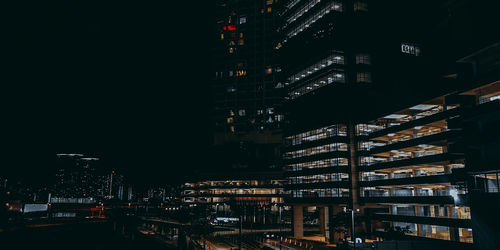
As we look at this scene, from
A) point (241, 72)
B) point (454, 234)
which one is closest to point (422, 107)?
point (454, 234)

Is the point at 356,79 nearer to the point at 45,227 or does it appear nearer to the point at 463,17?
the point at 463,17

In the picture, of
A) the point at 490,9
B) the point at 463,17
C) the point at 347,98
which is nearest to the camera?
the point at 490,9

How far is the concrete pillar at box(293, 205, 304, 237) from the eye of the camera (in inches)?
3809

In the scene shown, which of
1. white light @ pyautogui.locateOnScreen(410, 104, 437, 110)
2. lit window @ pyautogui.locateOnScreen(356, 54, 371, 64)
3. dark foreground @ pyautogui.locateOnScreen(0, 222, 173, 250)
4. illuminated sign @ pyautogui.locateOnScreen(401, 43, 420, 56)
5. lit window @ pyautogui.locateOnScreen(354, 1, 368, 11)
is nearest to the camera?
white light @ pyautogui.locateOnScreen(410, 104, 437, 110)

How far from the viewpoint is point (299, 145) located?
102 m

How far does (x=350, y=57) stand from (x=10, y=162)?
142149 mm

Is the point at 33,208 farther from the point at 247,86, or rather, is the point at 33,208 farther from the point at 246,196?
the point at 247,86

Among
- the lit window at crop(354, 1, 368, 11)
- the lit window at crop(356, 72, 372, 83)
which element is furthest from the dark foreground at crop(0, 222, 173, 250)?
the lit window at crop(354, 1, 368, 11)

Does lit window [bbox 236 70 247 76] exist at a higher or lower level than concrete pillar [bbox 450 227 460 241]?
higher

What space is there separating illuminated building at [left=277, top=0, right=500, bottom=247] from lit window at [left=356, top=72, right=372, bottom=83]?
0.99ft

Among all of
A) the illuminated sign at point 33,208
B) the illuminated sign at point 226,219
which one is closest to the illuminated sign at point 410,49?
the illuminated sign at point 226,219

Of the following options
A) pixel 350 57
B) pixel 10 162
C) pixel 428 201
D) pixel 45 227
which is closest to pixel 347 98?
pixel 350 57

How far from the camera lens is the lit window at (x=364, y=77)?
9594 cm

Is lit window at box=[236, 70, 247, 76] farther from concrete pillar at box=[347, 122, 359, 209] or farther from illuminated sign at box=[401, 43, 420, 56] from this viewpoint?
concrete pillar at box=[347, 122, 359, 209]
